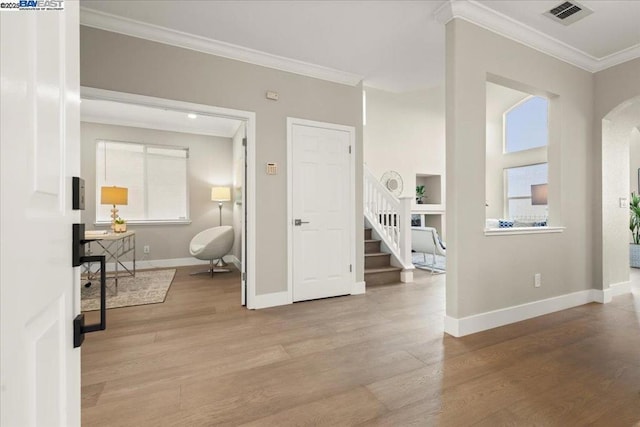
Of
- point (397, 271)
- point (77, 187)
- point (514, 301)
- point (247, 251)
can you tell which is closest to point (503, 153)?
point (397, 271)

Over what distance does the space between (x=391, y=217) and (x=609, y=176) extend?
2732 mm

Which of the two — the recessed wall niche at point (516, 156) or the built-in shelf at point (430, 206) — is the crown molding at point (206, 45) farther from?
the recessed wall niche at point (516, 156)

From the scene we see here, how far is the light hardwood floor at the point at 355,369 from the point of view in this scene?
1611 mm

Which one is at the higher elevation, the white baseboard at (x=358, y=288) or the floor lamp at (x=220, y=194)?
the floor lamp at (x=220, y=194)

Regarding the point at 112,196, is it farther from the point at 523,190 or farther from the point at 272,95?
the point at 523,190

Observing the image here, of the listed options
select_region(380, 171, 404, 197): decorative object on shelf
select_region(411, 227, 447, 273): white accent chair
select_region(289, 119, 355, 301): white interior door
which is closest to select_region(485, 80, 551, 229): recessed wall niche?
select_region(380, 171, 404, 197): decorative object on shelf

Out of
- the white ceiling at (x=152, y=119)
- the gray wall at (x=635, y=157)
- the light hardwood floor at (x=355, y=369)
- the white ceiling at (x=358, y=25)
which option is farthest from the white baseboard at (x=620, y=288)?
the white ceiling at (x=152, y=119)

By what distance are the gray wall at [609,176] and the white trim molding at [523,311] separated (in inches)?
5.4

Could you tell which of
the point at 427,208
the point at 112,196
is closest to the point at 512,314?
the point at 112,196

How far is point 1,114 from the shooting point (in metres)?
0.42

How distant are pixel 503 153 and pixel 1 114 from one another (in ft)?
35.6

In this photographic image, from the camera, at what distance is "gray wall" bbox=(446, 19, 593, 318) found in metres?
2.62

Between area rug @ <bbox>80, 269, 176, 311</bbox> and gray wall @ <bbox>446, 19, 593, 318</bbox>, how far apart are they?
11.6 ft

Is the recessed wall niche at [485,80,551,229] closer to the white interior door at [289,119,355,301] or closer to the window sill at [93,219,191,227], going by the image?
the white interior door at [289,119,355,301]
